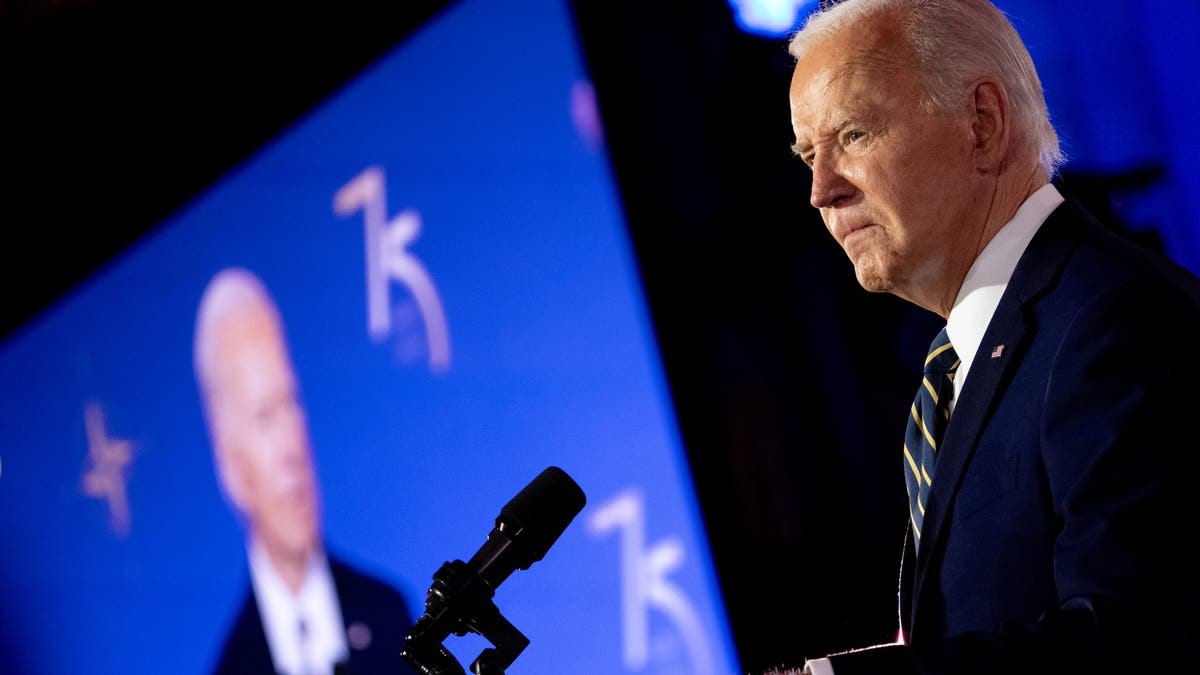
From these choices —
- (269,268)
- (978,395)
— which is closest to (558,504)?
(978,395)

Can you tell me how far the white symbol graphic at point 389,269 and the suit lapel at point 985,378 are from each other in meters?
1.54

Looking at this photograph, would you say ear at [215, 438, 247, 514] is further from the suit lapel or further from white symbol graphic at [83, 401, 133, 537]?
the suit lapel

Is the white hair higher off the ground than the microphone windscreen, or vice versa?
the white hair

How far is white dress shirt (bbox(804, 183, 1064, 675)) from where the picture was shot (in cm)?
134

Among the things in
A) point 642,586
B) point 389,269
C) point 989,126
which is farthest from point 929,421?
point 389,269

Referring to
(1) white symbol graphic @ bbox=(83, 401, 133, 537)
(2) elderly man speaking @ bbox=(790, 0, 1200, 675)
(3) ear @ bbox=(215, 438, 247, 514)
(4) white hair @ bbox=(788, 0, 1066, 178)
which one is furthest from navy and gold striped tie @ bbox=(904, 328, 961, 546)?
(1) white symbol graphic @ bbox=(83, 401, 133, 537)

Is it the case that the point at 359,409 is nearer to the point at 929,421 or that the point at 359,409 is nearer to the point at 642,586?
the point at 642,586

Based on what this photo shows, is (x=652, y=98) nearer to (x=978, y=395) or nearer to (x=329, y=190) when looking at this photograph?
(x=329, y=190)

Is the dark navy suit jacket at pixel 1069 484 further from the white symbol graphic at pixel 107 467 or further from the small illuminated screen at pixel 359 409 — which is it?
the white symbol graphic at pixel 107 467

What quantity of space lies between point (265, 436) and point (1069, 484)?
6.59ft

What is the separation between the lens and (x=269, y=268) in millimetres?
2600

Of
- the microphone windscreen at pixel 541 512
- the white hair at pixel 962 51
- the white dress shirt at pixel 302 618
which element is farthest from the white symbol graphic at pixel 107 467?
the white hair at pixel 962 51

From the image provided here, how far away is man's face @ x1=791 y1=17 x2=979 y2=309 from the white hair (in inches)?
0.8

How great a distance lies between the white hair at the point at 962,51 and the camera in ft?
4.66
